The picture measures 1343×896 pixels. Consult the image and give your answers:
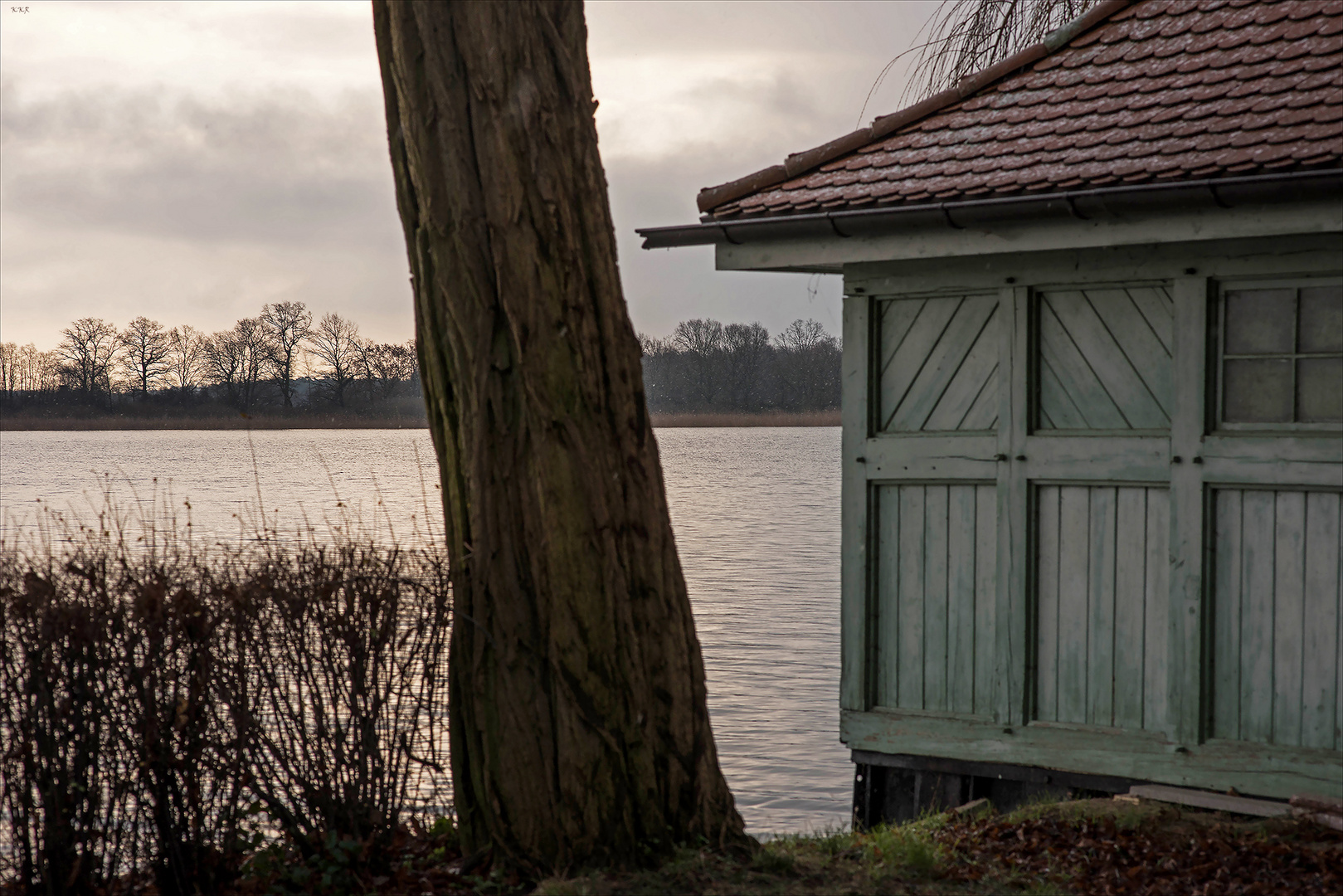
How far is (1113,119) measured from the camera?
6.49 metres

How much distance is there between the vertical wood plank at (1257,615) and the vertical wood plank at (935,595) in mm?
1480

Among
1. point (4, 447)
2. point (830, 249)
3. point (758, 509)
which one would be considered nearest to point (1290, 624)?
point (830, 249)

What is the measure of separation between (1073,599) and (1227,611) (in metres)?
0.73

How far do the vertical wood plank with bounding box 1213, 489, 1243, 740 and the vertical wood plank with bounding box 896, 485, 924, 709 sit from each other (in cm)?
149

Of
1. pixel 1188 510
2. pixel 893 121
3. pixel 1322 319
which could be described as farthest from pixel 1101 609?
pixel 893 121

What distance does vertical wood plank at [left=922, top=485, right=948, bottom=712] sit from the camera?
685cm

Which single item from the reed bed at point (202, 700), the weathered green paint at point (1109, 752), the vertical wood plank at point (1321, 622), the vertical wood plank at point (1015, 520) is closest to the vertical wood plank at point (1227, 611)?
the weathered green paint at point (1109, 752)

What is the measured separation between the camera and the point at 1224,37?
21.8ft

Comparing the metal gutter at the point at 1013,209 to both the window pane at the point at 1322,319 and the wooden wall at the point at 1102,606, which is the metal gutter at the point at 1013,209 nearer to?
the window pane at the point at 1322,319

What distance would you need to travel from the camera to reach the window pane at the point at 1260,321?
5.89 m

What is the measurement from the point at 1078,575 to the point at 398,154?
3945 millimetres

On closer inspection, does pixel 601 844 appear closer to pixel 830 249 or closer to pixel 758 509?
pixel 830 249

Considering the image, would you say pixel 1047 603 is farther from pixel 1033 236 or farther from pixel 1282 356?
pixel 1033 236

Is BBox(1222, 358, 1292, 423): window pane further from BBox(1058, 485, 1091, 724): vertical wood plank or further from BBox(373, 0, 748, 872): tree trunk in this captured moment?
BBox(373, 0, 748, 872): tree trunk
